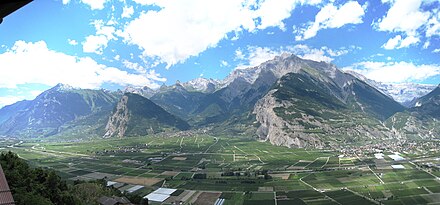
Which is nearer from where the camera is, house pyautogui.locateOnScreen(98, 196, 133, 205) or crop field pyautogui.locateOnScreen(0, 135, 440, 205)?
house pyautogui.locateOnScreen(98, 196, 133, 205)

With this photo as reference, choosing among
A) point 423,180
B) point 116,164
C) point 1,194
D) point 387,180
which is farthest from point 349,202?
point 116,164

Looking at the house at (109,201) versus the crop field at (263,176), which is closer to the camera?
the house at (109,201)

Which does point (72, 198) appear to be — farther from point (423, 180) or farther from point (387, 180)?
point (423, 180)

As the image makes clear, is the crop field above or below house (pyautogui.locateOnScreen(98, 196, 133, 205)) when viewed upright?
below

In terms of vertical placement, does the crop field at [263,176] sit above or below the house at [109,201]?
below

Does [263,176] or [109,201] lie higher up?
[109,201]

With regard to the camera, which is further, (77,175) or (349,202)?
(77,175)

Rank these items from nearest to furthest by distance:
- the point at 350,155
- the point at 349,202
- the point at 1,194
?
the point at 1,194 < the point at 349,202 < the point at 350,155

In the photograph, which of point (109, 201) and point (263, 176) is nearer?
point (109, 201)
